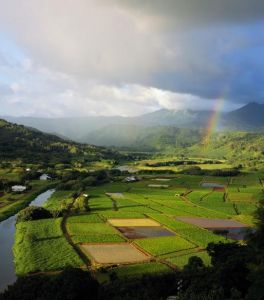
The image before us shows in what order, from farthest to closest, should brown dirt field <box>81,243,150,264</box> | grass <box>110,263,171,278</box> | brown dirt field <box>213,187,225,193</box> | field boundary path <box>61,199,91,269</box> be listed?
brown dirt field <box>213,187,225,193</box> < brown dirt field <box>81,243,150,264</box> < field boundary path <box>61,199,91,269</box> < grass <box>110,263,171,278</box>

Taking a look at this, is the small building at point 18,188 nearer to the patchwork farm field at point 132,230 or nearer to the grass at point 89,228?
the patchwork farm field at point 132,230

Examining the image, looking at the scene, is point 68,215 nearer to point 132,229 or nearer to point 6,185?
point 132,229

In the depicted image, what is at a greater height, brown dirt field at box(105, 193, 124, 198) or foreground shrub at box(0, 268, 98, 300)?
foreground shrub at box(0, 268, 98, 300)

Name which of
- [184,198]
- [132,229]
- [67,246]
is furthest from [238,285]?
[184,198]

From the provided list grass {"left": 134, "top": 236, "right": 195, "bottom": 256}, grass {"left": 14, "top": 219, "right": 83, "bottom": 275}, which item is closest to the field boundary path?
grass {"left": 14, "top": 219, "right": 83, "bottom": 275}

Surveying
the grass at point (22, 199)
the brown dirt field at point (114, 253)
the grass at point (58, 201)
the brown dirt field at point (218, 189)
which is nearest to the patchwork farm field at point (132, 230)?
the brown dirt field at point (114, 253)

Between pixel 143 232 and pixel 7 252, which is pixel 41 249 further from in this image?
pixel 143 232

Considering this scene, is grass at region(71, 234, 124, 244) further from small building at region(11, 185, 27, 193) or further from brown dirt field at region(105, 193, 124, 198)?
small building at region(11, 185, 27, 193)

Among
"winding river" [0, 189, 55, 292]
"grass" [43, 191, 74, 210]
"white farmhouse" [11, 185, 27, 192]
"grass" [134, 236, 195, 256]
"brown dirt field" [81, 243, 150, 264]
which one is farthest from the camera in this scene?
"white farmhouse" [11, 185, 27, 192]
